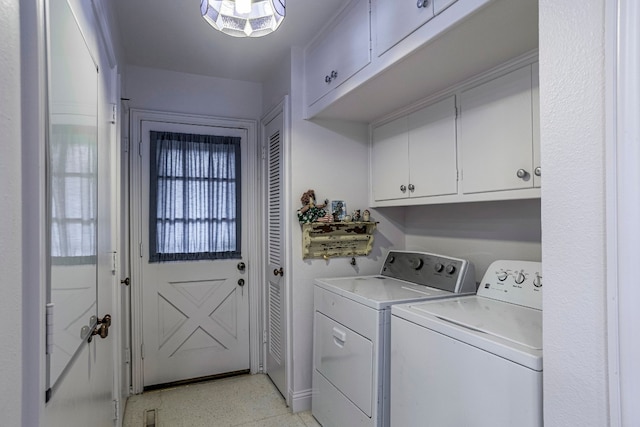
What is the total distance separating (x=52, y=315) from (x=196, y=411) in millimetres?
1976

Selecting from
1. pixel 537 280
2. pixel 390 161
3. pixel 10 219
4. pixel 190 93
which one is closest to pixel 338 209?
pixel 390 161

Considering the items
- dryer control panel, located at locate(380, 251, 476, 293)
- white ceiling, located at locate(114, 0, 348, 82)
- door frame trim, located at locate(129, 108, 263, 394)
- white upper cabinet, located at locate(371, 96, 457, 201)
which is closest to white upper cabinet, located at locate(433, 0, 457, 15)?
white upper cabinet, located at locate(371, 96, 457, 201)

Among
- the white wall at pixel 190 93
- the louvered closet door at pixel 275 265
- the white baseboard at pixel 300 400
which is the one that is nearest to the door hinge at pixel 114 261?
the louvered closet door at pixel 275 265

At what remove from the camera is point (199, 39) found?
91.1 inches

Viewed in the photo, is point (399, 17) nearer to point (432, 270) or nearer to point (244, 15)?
point (244, 15)

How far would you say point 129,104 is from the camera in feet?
8.87

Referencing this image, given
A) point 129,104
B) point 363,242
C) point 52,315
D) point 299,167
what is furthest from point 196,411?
point 129,104

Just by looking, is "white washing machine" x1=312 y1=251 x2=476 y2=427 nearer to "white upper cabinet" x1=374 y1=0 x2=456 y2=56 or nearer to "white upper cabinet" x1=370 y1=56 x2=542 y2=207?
"white upper cabinet" x1=370 y1=56 x2=542 y2=207

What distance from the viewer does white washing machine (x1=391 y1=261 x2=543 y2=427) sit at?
1.08 meters

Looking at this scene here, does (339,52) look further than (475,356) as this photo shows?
Yes

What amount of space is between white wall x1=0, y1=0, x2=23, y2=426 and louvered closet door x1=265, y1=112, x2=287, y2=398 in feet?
6.29

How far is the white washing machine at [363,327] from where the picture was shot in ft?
5.57

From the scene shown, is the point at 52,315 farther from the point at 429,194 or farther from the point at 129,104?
the point at 129,104

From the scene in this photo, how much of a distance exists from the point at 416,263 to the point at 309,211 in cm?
74
